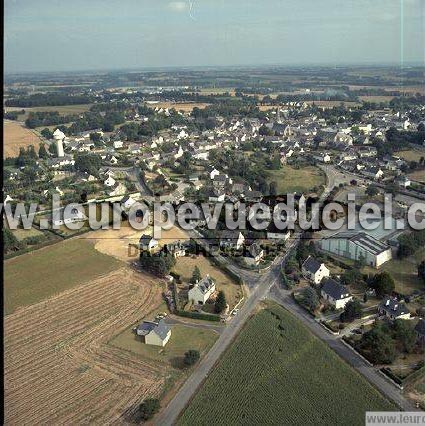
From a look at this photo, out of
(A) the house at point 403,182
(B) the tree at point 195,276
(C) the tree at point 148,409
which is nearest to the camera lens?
(C) the tree at point 148,409

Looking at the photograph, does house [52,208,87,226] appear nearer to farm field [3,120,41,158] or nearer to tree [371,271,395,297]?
tree [371,271,395,297]

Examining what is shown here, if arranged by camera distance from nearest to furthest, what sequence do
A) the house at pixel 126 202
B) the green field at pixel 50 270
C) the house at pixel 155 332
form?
1. the house at pixel 155 332
2. the green field at pixel 50 270
3. the house at pixel 126 202

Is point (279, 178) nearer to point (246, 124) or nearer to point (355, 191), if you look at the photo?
point (355, 191)

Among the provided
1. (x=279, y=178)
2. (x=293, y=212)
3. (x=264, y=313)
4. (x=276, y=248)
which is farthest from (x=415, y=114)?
(x=264, y=313)

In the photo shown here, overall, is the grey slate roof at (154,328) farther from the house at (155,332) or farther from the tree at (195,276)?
the tree at (195,276)

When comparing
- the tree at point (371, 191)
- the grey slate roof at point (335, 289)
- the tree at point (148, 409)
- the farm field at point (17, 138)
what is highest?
the farm field at point (17, 138)

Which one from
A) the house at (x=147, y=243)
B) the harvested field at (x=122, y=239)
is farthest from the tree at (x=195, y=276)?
the house at (x=147, y=243)
